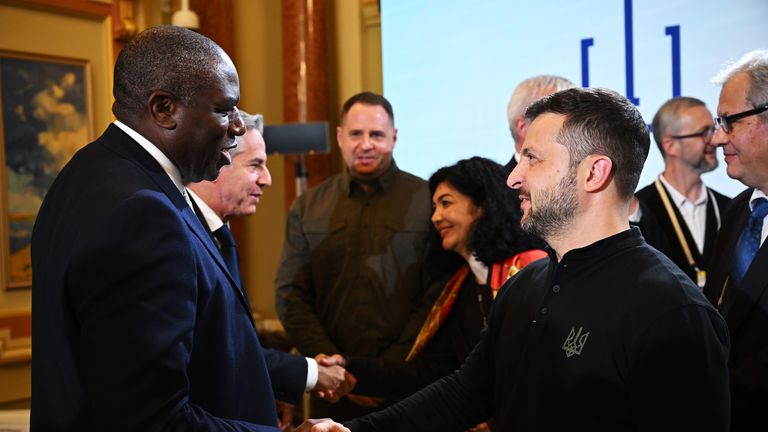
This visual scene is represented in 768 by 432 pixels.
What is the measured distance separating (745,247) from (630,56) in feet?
6.07

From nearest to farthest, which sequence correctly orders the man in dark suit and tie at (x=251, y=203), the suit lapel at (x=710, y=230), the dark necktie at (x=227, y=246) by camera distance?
the dark necktie at (x=227, y=246)
the man in dark suit and tie at (x=251, y=203)
the suit lapel at (x=710, y=230)

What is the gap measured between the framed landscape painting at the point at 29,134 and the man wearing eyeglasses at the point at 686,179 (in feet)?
11.4

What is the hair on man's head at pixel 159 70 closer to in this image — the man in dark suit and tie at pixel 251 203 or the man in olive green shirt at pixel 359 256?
the man in dark suit and tie at pixel 251 203

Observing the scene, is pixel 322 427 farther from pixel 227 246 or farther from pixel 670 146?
pixel 670 146

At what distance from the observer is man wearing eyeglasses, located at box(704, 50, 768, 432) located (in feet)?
6.41

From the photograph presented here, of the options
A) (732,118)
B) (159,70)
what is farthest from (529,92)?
(159,70)

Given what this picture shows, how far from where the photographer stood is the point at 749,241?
7.55 ft

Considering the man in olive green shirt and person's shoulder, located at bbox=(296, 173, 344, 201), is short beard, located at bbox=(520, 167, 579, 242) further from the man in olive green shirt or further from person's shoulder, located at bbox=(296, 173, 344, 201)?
person's shoulder, located at bbox=(296, 173, 344, 201)

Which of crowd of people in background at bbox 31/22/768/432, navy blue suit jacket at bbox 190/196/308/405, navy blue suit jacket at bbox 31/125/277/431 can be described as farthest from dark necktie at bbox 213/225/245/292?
navy blue suit jacket at bbox 31/125/277/431

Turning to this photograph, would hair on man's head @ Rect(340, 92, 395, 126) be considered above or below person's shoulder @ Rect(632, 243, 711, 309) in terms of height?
above

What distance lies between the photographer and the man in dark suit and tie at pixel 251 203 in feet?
8.27

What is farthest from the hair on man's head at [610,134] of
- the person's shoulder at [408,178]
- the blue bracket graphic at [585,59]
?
the blue bracket graphic at [585,59]

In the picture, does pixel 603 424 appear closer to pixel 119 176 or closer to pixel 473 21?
pixel 119 176

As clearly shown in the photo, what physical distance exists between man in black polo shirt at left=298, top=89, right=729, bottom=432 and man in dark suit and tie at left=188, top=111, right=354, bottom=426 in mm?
777
